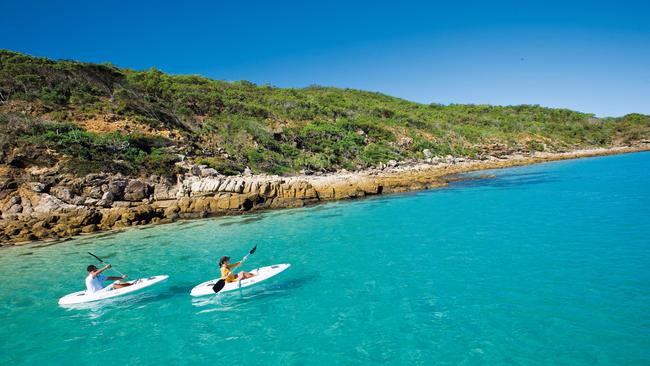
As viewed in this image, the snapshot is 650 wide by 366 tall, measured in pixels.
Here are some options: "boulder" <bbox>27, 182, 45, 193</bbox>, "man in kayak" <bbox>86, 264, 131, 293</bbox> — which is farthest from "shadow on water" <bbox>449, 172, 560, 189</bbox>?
"boulder" <bbox>27, 182, 45, 193</bbox>

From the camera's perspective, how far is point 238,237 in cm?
1812

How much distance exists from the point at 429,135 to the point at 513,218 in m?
46.6

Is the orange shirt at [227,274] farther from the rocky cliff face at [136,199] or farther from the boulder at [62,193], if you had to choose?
the boulder at [62,193]

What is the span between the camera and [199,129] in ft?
136

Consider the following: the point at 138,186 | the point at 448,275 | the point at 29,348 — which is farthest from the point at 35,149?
the point at 448,275

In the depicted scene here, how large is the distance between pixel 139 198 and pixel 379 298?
23.8 metres

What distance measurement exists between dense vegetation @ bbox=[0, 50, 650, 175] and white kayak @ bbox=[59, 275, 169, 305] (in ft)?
64.3

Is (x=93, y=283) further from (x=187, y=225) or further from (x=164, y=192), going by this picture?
(x=164, y=192)

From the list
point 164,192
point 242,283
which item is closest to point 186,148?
point 164,192

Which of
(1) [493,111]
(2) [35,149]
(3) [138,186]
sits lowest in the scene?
(3) [138,186]

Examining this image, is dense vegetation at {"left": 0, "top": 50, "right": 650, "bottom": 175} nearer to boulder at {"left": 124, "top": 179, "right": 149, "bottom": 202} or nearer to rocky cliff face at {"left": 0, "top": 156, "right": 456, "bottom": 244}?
rocky cliff face at {"left": 0, "top": 156, "right": 456, "bottom": 244}

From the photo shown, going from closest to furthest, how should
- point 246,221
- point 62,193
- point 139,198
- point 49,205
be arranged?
point 246,221 → point 49,205 → point 62,193 → point 139,198

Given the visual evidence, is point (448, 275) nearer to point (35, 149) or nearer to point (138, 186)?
point (138, 186)

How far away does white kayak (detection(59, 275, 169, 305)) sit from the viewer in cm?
1081
